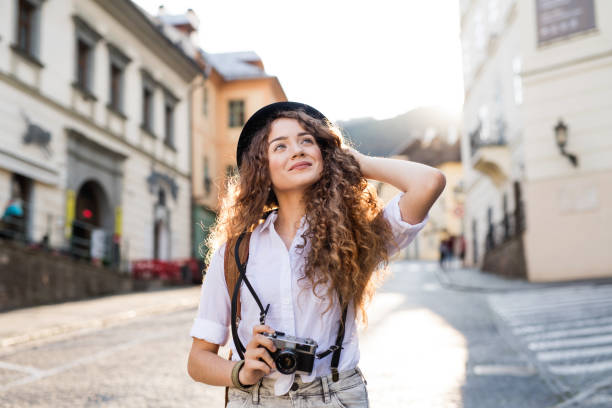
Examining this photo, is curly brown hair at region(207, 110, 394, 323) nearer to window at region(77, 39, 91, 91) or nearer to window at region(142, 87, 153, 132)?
window at region(77, 39, 91, 91)

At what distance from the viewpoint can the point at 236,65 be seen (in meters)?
41.1

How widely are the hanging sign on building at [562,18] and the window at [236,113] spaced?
845 inches

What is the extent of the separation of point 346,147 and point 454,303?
12.2m

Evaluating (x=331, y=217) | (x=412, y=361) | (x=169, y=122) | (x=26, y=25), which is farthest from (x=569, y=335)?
(x=169, y=122)

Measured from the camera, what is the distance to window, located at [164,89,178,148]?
91.0 ft

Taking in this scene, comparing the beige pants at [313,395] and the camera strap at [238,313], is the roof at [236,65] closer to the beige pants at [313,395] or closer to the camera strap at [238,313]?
the camera strap at [238,313]

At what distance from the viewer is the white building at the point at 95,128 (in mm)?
16609

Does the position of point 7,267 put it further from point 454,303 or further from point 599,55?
point 599,55

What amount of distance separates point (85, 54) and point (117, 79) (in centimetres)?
238

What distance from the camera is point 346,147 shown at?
249 centimetres

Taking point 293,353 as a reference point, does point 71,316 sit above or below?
below


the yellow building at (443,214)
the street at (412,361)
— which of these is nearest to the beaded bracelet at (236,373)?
the street at (412,361)

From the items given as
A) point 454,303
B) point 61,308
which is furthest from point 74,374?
point 454,303

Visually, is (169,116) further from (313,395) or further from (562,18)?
(313,395)
